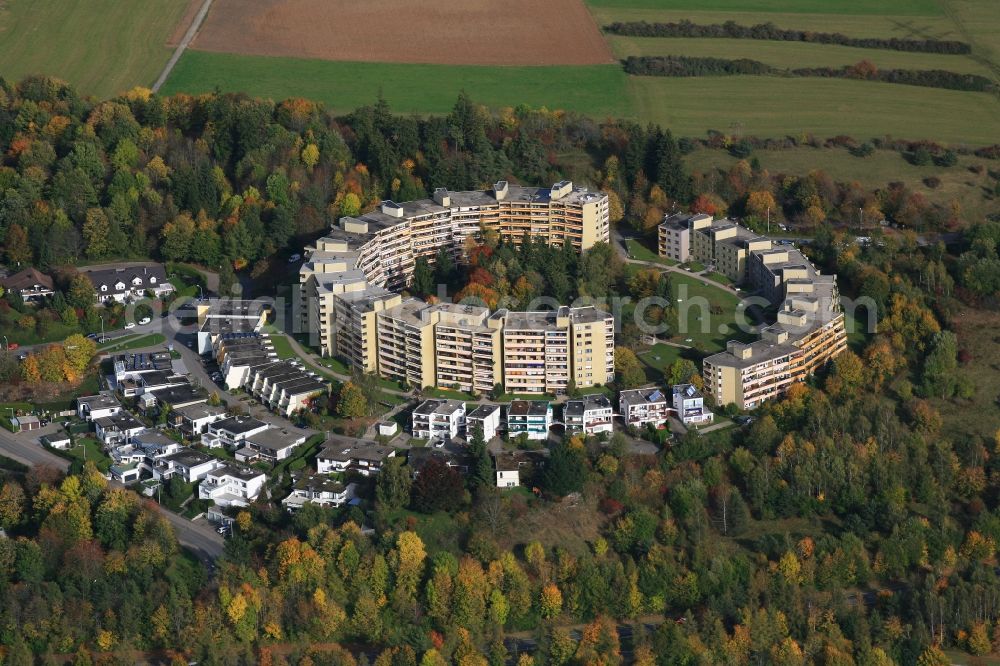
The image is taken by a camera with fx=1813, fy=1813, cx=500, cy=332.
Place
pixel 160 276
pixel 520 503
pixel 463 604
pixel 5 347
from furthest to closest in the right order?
1. pixel 160 276
2. pixel 5 347
3. pixel 520 503
4. pixel 463 604

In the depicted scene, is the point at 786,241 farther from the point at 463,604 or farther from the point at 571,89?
the point at 463,604

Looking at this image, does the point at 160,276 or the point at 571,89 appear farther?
the point at 571,89

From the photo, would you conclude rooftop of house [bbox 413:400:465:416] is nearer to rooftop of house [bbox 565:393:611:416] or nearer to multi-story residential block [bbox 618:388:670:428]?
rooftop of house [bbox 565:393:611:416]

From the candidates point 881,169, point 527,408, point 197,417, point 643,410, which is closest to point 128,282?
point 197,417

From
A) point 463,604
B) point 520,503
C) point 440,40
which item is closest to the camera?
point 463,604

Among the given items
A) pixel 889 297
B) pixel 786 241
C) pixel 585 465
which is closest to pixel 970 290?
pixel 889 297

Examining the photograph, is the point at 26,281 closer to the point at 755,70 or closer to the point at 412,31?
the point at 412,31

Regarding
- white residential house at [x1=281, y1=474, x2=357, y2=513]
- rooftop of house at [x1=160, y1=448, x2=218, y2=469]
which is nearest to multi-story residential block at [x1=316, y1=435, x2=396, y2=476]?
white residential house at [x1=281, y1=474, x2=357, y2=513]
